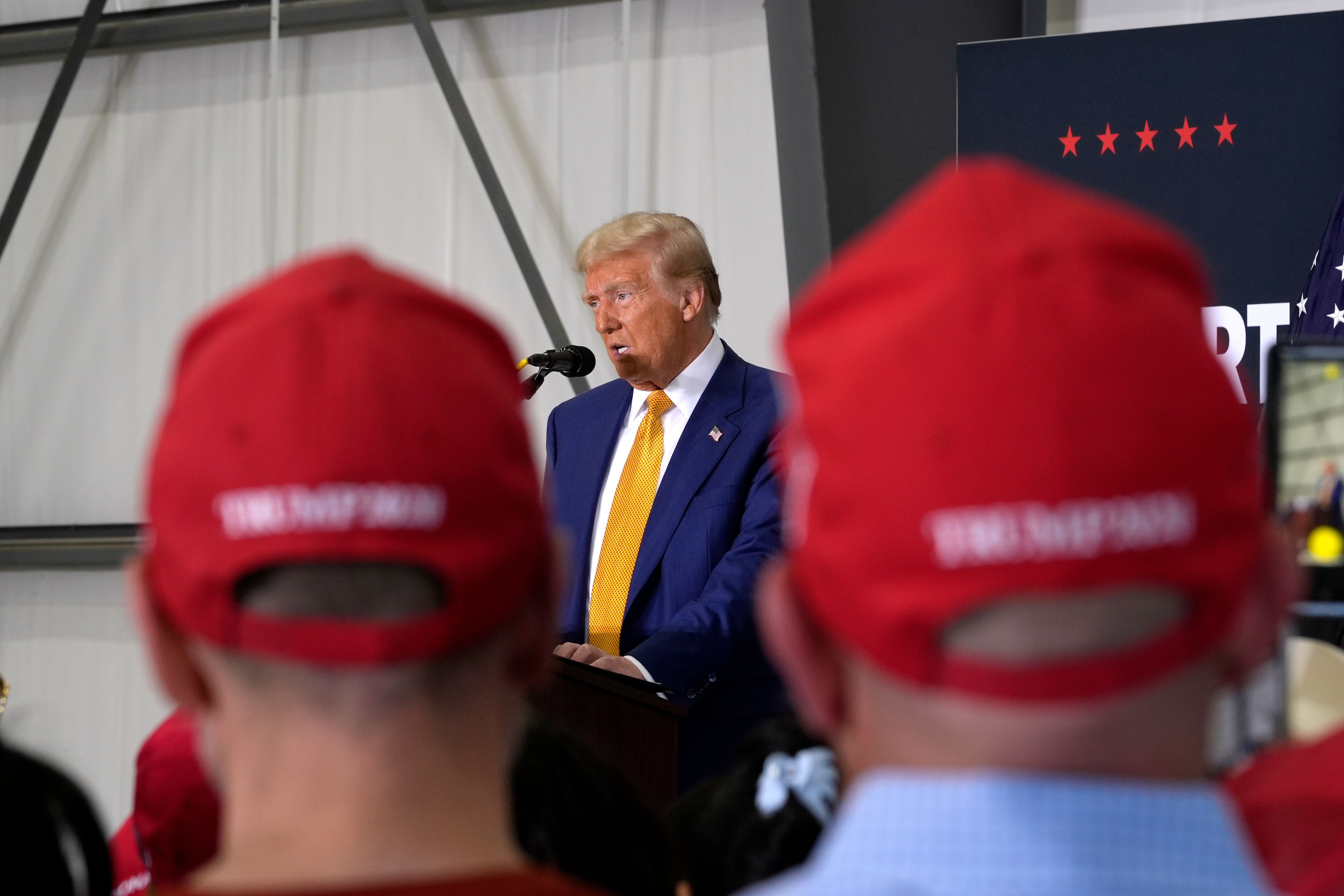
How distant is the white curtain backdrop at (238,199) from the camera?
604 centimetres

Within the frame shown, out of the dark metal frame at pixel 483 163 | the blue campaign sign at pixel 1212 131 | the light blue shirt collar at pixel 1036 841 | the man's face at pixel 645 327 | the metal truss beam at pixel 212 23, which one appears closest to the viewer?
the light blue shirt collar at pixel 1036 841

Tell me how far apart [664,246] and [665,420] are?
0.51 metres

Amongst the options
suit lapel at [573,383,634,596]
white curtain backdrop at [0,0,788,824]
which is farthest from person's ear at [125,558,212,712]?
white curtain backdrop at [0,0,788,824]

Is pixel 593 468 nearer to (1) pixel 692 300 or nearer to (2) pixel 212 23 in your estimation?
(1) pixel 692 300

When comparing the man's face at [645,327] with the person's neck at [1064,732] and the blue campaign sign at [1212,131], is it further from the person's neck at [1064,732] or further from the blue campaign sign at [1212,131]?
the person's neck at [1064,732]

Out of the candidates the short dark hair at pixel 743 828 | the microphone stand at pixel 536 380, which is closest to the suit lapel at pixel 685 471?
the microphone stand at pixel 536 380

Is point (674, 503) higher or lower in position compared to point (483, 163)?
lower

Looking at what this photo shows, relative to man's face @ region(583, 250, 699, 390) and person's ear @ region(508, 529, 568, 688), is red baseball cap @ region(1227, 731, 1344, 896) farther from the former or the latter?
man's face @ region(583, 250, 699, 390)

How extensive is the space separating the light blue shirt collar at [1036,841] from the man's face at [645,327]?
9.13 feet

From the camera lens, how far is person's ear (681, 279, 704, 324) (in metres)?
3.45

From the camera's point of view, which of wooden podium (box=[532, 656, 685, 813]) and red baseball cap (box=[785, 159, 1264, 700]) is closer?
red baseball cap (box=[785, 159, 1264, 700])

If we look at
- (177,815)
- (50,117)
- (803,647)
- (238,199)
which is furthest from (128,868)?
(50,117)

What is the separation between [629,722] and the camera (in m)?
2.36

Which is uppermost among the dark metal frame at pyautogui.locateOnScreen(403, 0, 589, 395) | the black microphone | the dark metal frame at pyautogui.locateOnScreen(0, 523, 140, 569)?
the dark metal frame at pyautogui.locateOnScreen(403, 0, 589, 395)
